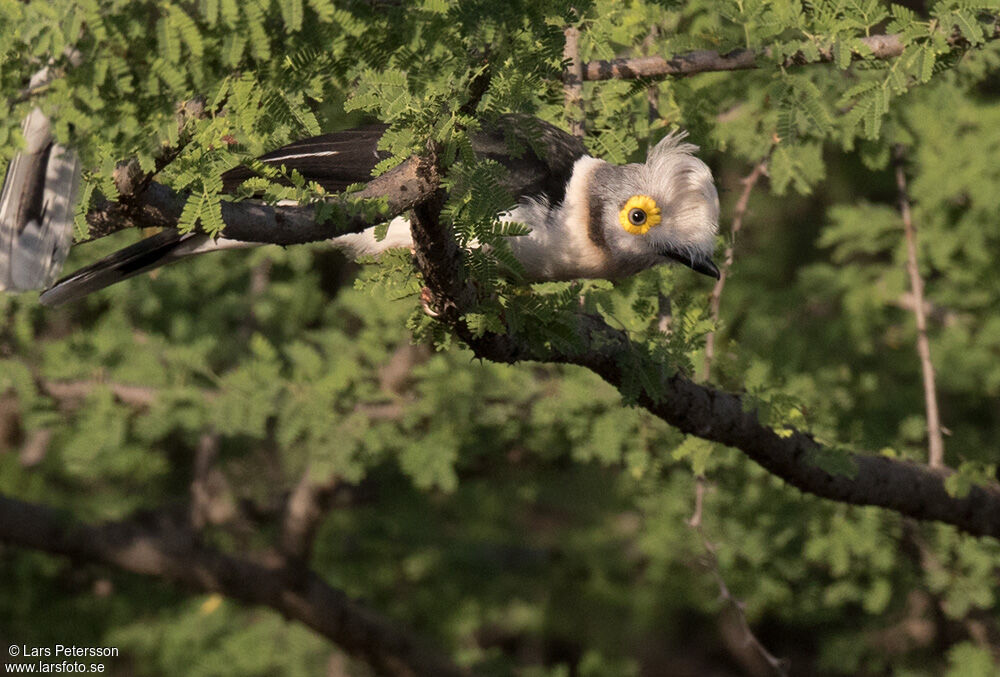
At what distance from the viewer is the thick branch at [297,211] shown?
2.41 m

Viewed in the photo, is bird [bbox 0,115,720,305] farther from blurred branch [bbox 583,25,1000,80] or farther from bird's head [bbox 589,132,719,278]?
blurred branch [bbox 583,25,1000,80]

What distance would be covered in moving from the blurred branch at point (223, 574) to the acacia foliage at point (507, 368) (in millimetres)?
400

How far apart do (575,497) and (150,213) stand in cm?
682

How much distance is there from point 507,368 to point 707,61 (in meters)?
Answer: 2.20

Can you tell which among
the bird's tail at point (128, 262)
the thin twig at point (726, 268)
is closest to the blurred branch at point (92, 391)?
the bird's tail at point (128, 262)

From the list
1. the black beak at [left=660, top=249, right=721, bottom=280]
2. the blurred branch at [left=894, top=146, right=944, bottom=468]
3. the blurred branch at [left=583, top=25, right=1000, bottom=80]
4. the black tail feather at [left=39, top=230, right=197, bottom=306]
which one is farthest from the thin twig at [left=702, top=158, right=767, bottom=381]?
the black tail feather at [left=39, top=230, right=197, bottom=306]

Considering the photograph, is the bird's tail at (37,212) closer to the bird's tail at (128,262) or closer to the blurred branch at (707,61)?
the bird's tail at (128,262)

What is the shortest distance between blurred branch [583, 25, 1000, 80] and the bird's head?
0.22 meters

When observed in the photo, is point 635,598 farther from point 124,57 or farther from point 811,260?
point 124,57

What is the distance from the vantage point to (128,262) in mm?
4203

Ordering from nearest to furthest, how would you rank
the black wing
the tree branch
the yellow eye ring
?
the tree branch, the black wing, the yellow eye ring

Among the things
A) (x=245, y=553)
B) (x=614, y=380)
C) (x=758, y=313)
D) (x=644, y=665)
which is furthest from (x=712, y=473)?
(x=644, y=665)

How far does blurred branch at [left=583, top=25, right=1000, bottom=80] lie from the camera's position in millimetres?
3697

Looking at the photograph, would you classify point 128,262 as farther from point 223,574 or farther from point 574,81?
point 223,574
